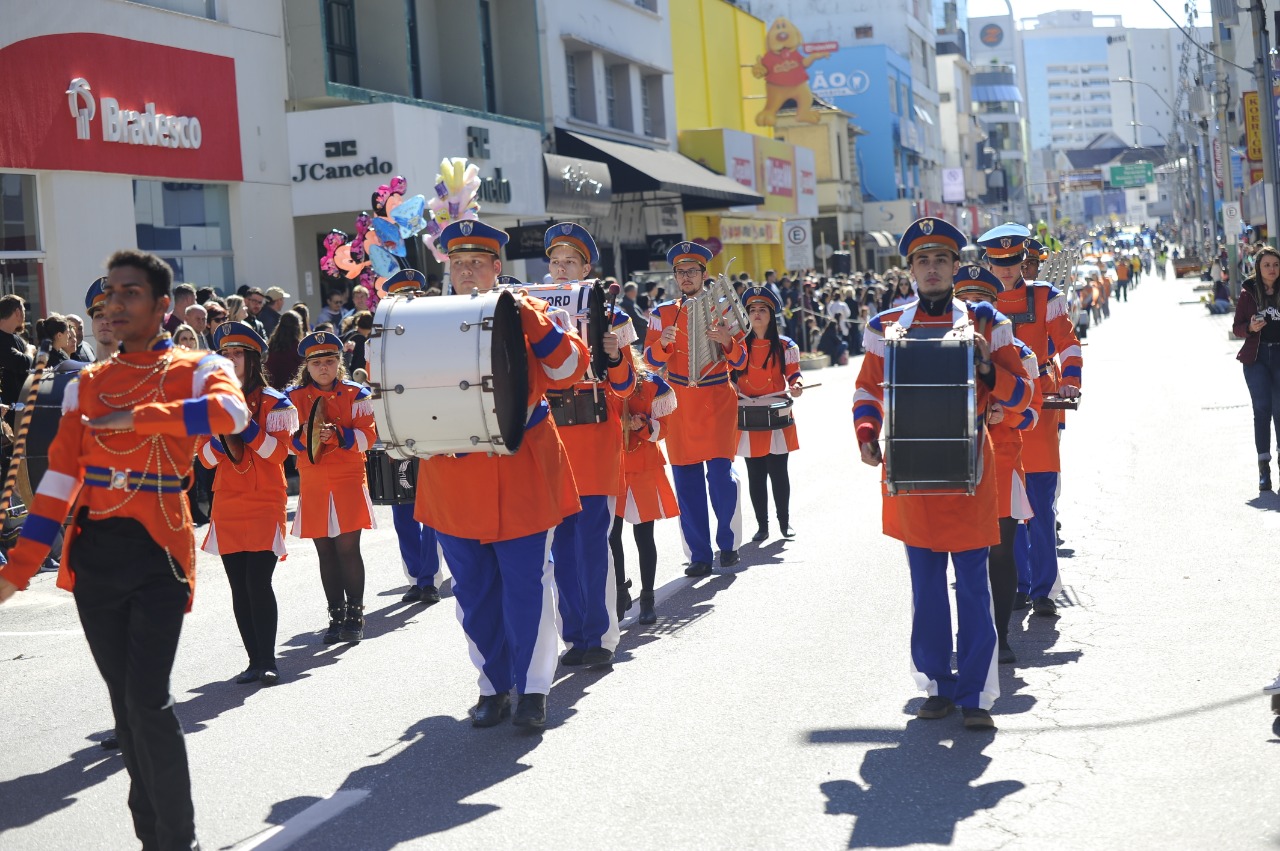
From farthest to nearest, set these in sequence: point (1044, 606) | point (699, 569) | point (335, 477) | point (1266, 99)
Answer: point (1266, 99) < point (699, 569) < point (335, 477) < point (1044, 606)

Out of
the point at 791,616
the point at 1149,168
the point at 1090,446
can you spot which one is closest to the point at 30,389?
the point at 791,616

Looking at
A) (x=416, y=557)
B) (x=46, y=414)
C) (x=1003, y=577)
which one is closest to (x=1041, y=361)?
(x=1003, y=577)

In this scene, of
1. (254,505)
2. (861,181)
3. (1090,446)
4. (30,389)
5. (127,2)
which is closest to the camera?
(30,389)

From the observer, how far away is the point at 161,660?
17.0 ft

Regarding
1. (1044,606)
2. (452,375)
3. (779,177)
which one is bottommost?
(1044,606)

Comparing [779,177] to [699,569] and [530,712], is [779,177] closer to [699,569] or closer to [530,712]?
[699,569]

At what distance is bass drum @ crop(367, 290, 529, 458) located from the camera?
650 centimetres

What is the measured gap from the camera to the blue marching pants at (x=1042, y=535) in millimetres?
8719

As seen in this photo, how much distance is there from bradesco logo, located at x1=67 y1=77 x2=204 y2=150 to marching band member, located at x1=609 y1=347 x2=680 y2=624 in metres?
11.5

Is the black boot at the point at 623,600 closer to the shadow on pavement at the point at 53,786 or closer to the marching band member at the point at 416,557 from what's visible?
the marching band member at the point at 416,557

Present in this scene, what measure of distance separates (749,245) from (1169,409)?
29.0 metres

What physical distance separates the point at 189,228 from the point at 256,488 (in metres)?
13.9

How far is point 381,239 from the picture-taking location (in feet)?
48.5

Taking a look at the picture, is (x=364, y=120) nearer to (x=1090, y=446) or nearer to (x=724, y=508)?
(x=1090, y=446)
